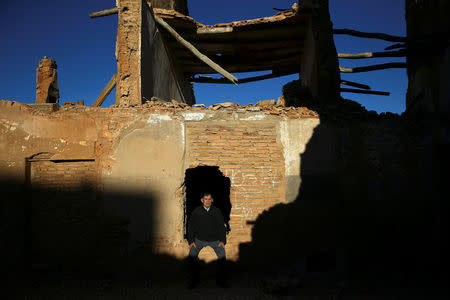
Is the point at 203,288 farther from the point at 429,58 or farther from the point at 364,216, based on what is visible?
the point at 429,58

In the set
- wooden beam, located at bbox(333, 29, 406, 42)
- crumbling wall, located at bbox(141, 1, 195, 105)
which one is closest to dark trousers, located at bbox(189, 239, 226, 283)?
crumbling wall, located at bbox(141, 1, 195, 105)

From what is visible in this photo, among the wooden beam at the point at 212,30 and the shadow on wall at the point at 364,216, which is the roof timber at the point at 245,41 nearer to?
the wooden beam at the point at 212,30

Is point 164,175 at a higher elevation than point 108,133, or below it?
below

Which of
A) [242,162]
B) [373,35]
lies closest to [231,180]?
[242,162]

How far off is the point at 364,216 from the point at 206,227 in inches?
120

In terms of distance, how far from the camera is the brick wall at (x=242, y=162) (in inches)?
198

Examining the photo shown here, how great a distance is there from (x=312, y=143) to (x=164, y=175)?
2.94 metres

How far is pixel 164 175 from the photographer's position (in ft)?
16.5

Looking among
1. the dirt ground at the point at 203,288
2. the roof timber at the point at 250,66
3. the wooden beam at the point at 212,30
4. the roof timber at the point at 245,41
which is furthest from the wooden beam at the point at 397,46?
the dirt ground at the point at 203,288

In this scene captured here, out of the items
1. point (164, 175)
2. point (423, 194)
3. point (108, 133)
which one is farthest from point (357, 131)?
point (108, 133)

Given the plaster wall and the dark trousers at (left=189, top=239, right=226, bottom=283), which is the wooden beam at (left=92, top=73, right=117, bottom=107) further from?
the dark trousers at (left=189, top=239, right=226, bottom=283)

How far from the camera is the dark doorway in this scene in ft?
28.7

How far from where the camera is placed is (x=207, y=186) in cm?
920

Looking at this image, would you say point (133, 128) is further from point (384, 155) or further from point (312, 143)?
point (384, 155)
